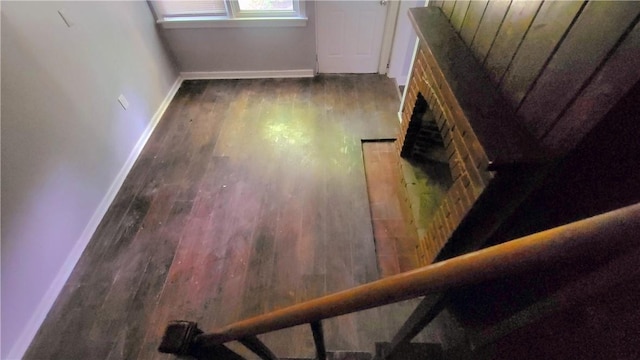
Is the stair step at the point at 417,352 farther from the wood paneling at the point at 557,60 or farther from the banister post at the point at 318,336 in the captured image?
the wood paneling at the point at 557,60

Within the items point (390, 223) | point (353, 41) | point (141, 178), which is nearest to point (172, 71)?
point (141, 178)

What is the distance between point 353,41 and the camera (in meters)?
3.14

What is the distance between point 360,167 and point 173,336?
1875 millimetres

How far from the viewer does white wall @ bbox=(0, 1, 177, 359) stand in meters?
1.56

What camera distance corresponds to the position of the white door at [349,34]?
288 centimetres

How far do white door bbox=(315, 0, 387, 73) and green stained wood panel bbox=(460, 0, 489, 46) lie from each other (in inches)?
65.5

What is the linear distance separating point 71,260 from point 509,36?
107 inches

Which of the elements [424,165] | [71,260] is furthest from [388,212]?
[71,260]

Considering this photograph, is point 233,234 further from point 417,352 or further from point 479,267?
point 479,267

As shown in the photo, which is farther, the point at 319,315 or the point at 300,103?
the point at 300,103

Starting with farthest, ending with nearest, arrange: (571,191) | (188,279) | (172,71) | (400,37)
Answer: (172,71) < (400,37) < (188,279) < (571,191)

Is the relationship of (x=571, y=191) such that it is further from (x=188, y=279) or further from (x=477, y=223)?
(x=188, y=279)

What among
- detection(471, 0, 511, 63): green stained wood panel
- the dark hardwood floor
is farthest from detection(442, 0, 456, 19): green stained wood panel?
the dark hardwood floor

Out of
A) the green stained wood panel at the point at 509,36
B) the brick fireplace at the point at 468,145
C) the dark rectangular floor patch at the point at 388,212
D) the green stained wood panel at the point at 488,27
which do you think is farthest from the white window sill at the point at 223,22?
the green stained wood panel at the point at 509,36
